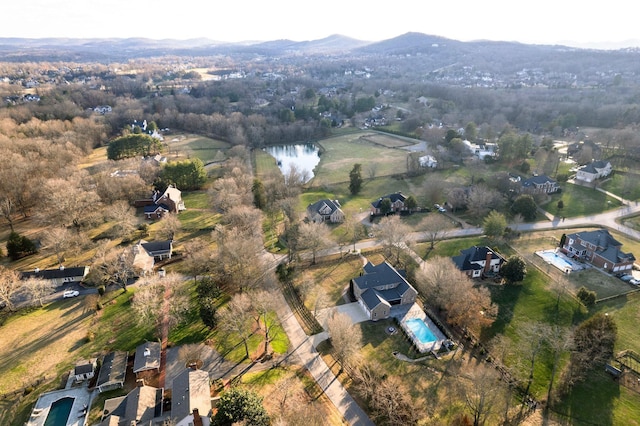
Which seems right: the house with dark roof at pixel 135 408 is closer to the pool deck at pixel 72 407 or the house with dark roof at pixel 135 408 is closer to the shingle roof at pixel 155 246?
the pool deck at pixel 72 407

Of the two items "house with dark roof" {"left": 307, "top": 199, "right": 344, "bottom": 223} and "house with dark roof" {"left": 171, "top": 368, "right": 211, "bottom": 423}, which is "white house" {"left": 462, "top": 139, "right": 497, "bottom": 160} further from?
"house with dark roof" {"left": 171, "top": 368, "right": 211, "bottom": 423}

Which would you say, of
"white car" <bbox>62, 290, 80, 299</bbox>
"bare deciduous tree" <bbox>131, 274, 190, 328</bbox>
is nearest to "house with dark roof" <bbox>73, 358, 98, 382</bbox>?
"bare deciduous tree" <bbox>131, 274, 190, 328</bbox>

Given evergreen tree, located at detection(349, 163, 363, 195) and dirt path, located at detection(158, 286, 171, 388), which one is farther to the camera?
evergreen tree, located at detection(349, 163, 363, 195)

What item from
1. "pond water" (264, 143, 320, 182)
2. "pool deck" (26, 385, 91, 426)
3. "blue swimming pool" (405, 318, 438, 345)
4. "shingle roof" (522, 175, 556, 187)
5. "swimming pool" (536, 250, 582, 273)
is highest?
"shingle roof" (522, 175, 556, 187)

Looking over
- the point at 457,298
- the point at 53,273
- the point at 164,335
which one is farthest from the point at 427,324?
the point at 53,273

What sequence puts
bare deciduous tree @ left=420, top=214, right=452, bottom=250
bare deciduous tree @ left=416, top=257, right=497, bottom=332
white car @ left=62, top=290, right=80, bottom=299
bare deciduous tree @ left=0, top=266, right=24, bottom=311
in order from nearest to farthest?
bare deciduous tree @ left=416, top=257, right=497, bottom=332 < bare deciduous tree @ left=0, top=266, right=24, bottom=311 < white car @ left=62, top=290, right=80, bottom=299 < bare deciduous tree @ left=420, top=214, right=452, bottom=250

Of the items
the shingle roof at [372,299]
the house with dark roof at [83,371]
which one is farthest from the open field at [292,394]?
the house with dark roof at [83,371]

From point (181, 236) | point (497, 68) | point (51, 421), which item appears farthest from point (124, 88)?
point (497, 68)
